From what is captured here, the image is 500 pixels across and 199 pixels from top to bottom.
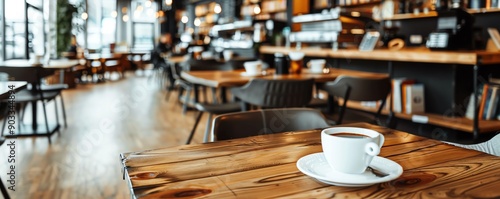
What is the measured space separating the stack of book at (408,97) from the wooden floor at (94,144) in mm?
2034

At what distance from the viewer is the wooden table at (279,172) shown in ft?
2.72

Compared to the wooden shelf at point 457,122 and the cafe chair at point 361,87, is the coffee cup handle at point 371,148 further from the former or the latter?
the wooden shelf at point 457,122

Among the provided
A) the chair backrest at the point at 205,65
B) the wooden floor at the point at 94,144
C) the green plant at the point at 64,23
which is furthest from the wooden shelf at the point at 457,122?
the green plant at the point at 64,23

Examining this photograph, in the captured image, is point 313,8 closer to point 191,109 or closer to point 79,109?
point 191,109

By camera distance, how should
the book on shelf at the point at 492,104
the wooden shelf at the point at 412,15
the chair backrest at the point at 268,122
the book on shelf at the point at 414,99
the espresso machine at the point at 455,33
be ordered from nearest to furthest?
the chair backrest at the point at 268,122 → the book on shelf at the point at 492,104 → the espresso machine at the point at 455,33 → the book on shelf at the point at 414,99 → the wooden shelf at the point at 412,15

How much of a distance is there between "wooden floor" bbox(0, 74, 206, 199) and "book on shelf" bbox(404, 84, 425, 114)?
2.11 metres

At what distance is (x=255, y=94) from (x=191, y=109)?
3629mm

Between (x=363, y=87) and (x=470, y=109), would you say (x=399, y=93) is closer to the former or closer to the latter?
(x=470, y=109)

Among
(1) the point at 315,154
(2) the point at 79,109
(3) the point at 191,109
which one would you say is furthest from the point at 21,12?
(1) the point at 315,154

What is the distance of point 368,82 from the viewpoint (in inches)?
117

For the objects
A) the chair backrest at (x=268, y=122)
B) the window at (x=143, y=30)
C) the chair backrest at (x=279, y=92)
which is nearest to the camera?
the chair backrest at (x=268, y=122)

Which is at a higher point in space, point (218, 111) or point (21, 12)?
point (21, 12)

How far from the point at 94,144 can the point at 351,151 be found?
3.79 metres

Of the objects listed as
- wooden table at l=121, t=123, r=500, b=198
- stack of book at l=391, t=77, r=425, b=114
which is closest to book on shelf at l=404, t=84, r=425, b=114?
stack of book at l=391, t=77, r=425, b=114
